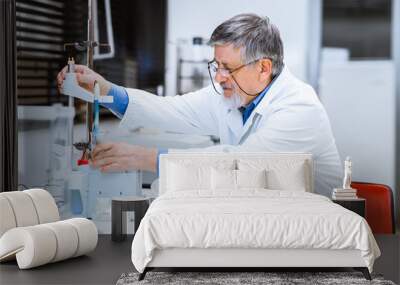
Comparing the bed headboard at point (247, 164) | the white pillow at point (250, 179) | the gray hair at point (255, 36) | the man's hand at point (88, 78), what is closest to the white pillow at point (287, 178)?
the bed headboard at point (247, 164)

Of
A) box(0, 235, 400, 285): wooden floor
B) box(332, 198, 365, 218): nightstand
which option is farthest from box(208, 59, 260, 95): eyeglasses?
box(0, 235, 400, 285): wooden floor

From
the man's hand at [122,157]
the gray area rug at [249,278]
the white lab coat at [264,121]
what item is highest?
the white lab coat at [264,121]

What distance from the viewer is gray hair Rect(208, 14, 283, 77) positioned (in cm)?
670

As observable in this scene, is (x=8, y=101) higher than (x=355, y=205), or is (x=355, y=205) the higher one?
(x=8, y=101)

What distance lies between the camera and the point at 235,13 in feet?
22.3

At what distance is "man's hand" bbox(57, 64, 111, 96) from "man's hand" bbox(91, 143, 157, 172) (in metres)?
0.54

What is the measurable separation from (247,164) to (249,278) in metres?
Result: 1.65

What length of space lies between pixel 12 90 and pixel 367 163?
345cm

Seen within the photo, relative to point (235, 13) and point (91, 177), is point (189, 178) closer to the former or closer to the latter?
point (91, 177)

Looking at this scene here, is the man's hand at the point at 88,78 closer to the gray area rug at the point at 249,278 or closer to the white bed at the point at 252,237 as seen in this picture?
the white bed at the point at 252,237

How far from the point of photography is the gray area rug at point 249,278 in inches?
189

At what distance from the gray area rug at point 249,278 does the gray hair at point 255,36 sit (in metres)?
2.33

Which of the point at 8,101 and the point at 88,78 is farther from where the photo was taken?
the point at 88,78

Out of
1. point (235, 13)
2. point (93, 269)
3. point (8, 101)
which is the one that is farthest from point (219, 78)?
point (93, 269)
